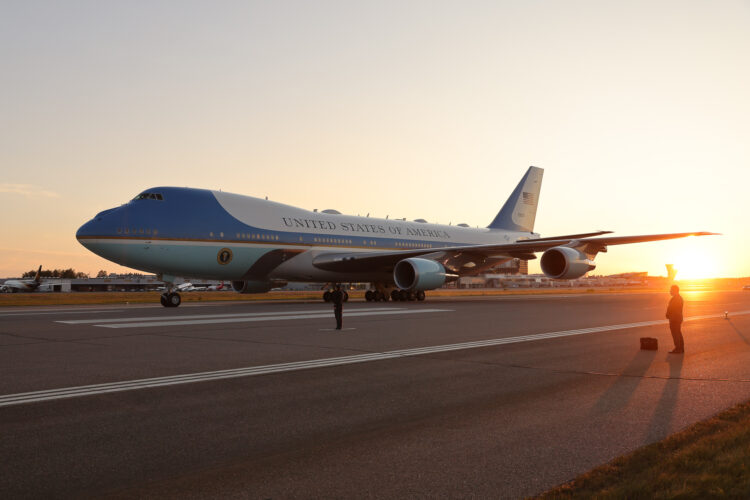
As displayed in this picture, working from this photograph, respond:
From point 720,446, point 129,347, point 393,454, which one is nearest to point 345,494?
point 393,454

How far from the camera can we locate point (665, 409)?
590cm

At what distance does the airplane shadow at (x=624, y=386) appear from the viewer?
20.0 ft

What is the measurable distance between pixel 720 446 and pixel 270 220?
→ 23.4m

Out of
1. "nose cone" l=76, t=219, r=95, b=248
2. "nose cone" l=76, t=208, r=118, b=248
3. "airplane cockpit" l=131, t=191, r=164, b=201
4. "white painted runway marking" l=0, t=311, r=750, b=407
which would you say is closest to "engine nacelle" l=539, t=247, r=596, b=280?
"white painted runway marking" l=0, t=311, r=750, b=407

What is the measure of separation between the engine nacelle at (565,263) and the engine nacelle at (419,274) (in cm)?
494

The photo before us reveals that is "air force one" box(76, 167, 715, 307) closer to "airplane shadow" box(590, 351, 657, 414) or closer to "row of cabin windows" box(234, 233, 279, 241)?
"row of cabin windows" box(234, 233, 279, 241)

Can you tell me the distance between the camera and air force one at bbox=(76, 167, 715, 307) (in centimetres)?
2211

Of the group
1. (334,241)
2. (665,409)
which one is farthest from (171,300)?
(665,409)

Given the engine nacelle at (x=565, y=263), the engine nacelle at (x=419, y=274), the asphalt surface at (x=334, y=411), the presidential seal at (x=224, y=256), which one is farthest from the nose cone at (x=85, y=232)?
the engine nacelle at (x=565, y=263)

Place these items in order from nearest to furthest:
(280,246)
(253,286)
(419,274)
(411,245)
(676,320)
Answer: (676,320) < (419,274) < (280,246) < (253,286) < (411,245)

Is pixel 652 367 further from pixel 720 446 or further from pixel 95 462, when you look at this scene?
pixel 95 462

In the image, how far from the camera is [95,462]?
165 inches

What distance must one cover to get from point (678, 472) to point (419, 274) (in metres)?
21.8

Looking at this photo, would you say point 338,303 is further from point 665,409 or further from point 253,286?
point 253,286
